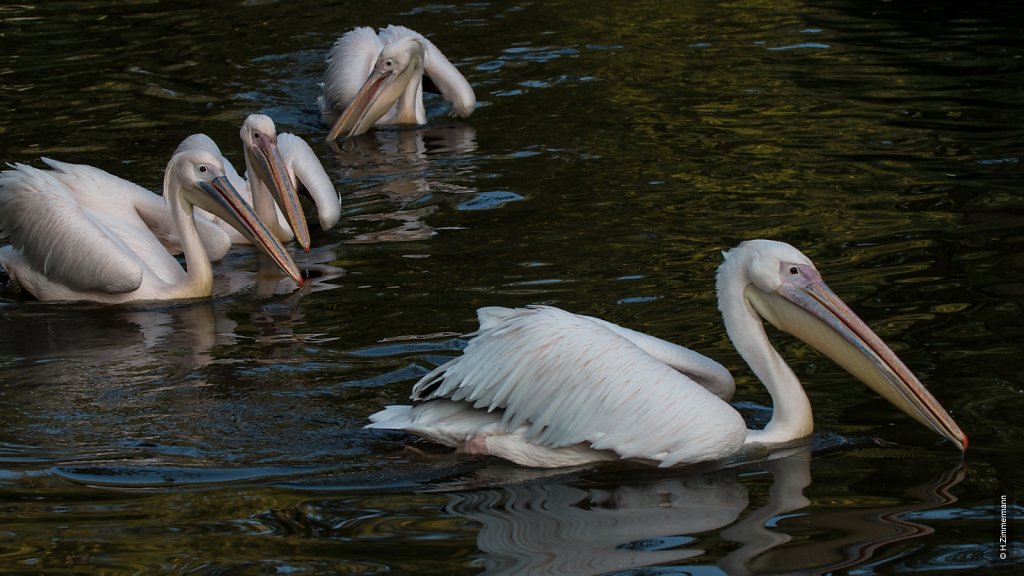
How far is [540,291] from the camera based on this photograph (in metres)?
5.96

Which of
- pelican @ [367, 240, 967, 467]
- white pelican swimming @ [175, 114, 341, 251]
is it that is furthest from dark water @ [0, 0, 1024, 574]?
white pelican swimming @ [175, 114, 341, 251]

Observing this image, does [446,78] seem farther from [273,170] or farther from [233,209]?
[233,209]

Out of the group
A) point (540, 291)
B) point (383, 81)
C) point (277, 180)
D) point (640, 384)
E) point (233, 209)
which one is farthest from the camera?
point (383, 81)

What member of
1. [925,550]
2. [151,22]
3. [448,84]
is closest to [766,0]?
[448,84]

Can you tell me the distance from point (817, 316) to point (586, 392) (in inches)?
29.6

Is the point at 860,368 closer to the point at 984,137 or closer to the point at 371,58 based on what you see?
the point at 984,137

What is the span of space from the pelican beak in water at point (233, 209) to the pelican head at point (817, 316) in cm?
256

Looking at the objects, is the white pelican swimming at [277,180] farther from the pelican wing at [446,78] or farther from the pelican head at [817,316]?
the pelican head at [817,316]

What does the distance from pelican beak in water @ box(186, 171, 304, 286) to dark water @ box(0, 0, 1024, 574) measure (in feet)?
0.90

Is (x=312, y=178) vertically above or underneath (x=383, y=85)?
underneath

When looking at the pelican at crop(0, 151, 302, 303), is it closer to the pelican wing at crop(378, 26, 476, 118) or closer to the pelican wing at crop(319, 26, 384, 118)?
the pelican wing at crop(319, 26, 384, 118)

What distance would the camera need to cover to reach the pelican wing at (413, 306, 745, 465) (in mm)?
4188

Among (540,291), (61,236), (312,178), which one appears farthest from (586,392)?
(312,178)

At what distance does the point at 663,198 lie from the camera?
7.39m
